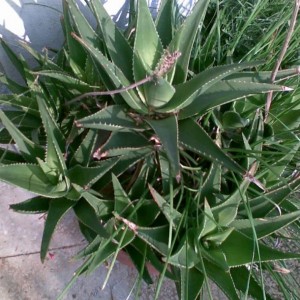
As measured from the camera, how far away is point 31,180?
816 mm

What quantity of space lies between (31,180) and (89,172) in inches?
3.9

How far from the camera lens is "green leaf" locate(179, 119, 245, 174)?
2.45ft

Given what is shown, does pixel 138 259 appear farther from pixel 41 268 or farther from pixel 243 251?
pixel 41 268

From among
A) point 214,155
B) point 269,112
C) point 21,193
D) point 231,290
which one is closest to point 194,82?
point 214,155

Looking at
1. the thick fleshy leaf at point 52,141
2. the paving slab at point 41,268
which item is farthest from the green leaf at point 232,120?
the paving slab at point 41,268

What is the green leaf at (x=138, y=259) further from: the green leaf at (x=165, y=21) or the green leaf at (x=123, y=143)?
the green leaf at (x=165, y=21)

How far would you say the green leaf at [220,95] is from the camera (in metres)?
0.75

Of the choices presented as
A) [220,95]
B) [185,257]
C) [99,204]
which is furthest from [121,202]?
[220,95]

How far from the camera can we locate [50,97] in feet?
3.03

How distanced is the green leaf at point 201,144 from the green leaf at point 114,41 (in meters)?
0.13

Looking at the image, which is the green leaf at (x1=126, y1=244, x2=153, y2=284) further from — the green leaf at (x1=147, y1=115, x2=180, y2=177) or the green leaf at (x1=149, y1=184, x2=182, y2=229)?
the green leaf at (x1=147, y1=115, x2=180, y2=177)

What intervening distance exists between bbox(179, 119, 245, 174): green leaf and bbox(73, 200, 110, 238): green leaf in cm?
20

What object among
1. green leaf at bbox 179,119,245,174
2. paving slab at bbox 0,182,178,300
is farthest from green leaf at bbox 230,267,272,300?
paving slab at bbox 0,182,178,300

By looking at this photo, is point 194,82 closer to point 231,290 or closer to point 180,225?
point 180,225
